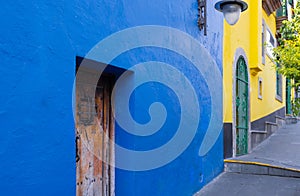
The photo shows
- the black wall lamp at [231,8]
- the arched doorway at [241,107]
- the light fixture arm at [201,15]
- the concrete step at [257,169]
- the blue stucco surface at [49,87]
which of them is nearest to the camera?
the blue stucco surface at [49,87]

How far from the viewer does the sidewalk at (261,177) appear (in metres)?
5.18

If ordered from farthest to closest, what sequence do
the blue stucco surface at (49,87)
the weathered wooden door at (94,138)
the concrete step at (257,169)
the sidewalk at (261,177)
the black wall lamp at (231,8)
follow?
1. the concrete step at (257,169)
2. the sidewalk at (261,177)
3. the black wall lamp at (231,8)
4. the weathered wooden door at (94,138)
5. the blue stucco surface at (49,87)

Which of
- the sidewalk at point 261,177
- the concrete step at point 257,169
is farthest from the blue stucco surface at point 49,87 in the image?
the concrete step at point 257,169

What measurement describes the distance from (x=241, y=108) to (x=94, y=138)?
19.1 ft

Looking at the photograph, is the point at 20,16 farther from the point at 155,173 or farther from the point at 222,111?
the point at 222,111

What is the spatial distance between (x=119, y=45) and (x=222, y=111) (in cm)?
413

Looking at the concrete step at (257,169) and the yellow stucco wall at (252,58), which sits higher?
the yellow stucco wall at (252,58)

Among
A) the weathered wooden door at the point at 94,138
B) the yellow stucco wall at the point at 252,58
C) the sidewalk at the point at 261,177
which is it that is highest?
the yellow stucco wall at the point at 252,58

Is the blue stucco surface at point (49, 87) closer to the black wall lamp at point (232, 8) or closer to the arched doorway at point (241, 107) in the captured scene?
the black wall lamp at point (232, 8)

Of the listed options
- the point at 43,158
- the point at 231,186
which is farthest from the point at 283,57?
the point at 43,158

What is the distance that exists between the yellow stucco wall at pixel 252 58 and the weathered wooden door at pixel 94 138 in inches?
159

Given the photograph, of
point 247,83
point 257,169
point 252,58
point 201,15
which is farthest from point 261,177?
point 252,58

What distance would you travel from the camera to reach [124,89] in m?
3.39

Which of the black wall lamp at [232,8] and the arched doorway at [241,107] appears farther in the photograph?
the arched doorway at [241,107]
